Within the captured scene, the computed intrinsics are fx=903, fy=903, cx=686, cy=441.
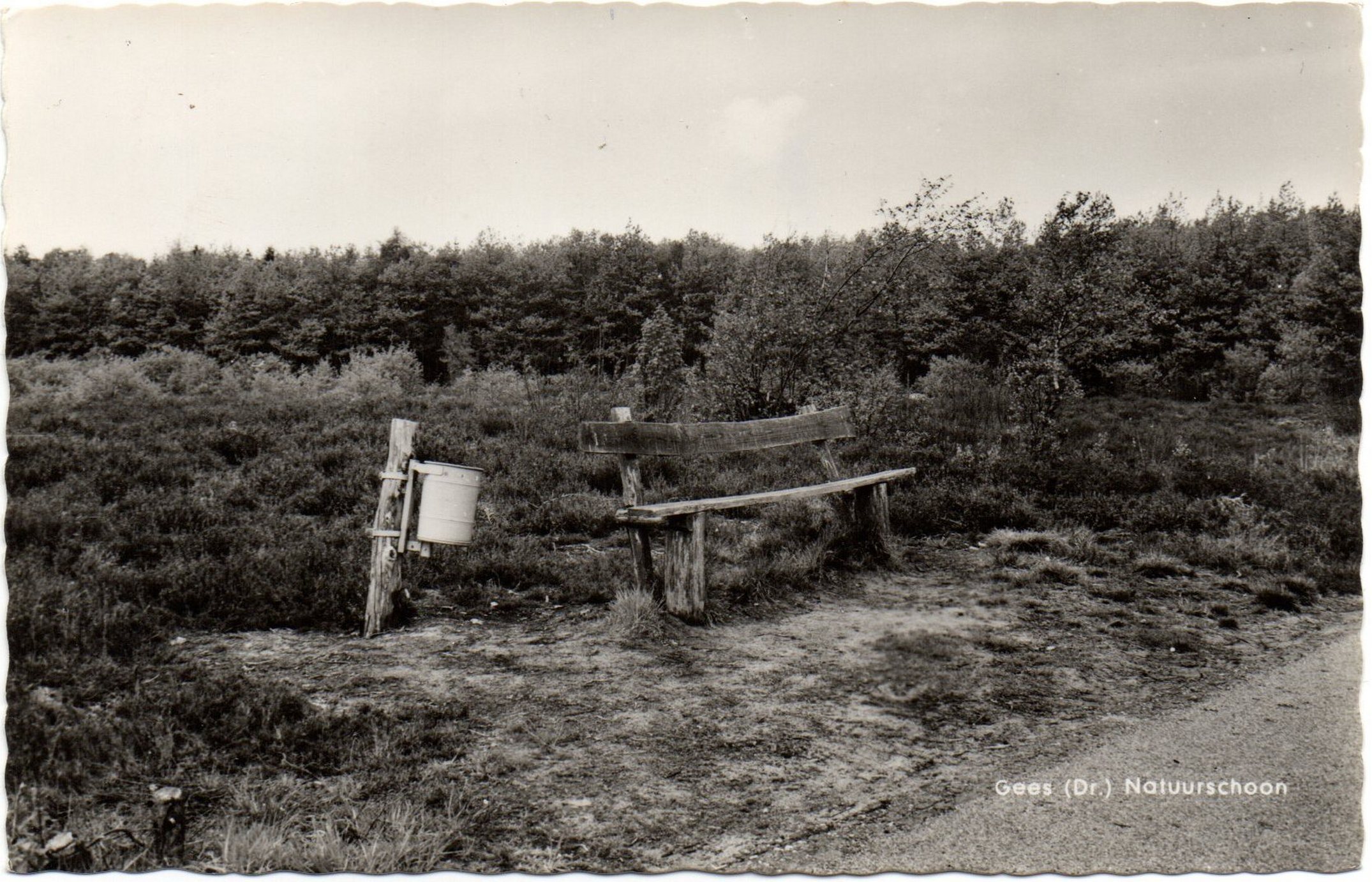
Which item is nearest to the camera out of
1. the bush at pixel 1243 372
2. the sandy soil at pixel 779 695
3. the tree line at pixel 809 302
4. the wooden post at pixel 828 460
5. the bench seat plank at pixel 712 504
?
the sandy soil at pixel 779 695

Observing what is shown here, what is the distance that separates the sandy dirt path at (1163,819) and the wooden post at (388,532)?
2831 mm

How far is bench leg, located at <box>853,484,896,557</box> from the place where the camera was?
716 cm

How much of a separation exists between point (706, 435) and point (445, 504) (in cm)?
194

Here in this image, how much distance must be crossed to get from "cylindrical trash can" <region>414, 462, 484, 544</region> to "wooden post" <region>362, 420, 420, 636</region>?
0.15 metres

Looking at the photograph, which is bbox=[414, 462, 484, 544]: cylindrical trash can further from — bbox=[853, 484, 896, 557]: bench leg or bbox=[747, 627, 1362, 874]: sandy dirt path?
bbox=[853, 484, 896, 557]: bench leg

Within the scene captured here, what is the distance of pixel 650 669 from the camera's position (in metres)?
4.61

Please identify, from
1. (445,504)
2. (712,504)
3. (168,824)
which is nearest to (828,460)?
(712,504)

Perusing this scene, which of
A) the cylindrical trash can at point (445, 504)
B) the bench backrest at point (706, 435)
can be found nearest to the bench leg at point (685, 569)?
the bench backrest at point (706, 435)

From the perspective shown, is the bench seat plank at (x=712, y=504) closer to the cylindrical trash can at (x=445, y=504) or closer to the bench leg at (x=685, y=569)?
the bench leg at (x=685, y=569)

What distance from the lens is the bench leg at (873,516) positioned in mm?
7156

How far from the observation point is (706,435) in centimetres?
616

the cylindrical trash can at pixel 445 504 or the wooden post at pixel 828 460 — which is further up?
the wooden post at pixel 828 460

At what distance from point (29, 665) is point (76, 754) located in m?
0.93

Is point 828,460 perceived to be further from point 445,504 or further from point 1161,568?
point 445,504
